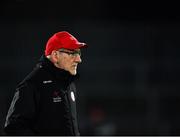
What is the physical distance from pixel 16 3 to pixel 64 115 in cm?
1202

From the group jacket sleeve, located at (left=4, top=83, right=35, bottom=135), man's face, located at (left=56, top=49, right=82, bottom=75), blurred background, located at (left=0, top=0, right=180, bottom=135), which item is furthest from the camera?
blurred background, located at (left=0, top=0, right=180, bottom=135)

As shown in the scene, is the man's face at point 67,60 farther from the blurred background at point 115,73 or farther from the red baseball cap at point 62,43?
the blurred background at point 115,73

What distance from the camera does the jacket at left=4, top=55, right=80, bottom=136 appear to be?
12.5 feet

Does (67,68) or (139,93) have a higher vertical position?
(67,68)

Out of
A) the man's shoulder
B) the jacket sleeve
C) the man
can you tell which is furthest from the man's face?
the jacket sleeve

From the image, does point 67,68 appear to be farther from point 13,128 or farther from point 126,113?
point 126,113

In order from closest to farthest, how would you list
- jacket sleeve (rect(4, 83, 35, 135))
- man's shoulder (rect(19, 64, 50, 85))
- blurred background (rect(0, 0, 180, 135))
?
1. jacket sleeve (rect(4, 83, 35, 135))
2. man's shoulder (rect(19, 64, 50, 85))
3. blurred background (rect(0, 0, 180, 135))

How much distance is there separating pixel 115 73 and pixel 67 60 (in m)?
8.24

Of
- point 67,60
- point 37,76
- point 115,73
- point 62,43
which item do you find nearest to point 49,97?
point 37,76

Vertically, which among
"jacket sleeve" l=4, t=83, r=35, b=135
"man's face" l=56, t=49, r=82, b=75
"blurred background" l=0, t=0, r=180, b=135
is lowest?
"blurred background" l=0, t=0, r=180, b=135

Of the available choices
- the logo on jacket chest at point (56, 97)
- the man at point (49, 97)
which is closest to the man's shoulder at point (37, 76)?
the man at point (49, 97)

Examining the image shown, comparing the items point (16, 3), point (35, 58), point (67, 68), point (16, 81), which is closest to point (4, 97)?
point (16, 81)

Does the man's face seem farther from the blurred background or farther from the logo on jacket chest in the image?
the blurred background

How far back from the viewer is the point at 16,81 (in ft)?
38.4
